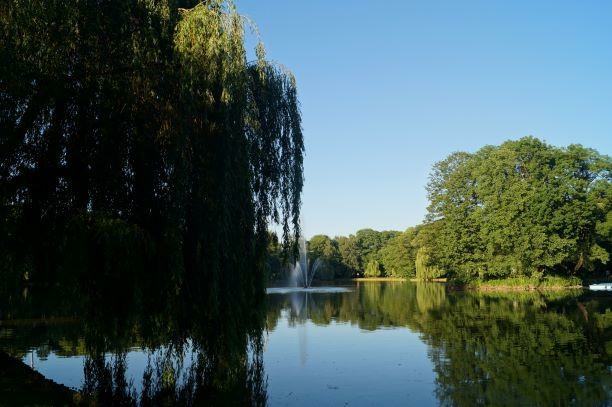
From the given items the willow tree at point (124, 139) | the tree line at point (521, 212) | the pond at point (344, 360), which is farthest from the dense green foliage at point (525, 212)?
the willow tree at point (124, 139)

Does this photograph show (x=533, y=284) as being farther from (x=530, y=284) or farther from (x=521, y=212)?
(x=521, y=212)

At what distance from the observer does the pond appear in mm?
10773

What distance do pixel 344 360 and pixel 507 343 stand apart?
21.4ft

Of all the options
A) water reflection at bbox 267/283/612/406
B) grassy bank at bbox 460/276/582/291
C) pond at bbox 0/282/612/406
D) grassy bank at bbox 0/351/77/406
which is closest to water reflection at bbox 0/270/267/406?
pond at bbox 0/282/612/406

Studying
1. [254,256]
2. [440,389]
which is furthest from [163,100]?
[440,389]

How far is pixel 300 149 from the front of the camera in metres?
13.7

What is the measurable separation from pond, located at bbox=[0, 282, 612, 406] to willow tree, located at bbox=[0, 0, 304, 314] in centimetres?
171

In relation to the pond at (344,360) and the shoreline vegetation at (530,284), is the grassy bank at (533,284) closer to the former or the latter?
the shoreline vegetation at (530,284)

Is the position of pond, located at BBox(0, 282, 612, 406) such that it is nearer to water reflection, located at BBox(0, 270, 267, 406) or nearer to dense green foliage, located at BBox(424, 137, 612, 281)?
water reflection, located at BBox(0, 270, 267, 406)

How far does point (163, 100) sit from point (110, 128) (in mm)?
1112

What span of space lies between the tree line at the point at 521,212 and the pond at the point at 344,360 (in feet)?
72.3

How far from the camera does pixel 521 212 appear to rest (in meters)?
48.6

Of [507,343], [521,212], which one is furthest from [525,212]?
[507,343]

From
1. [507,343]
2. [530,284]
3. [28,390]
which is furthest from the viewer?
[530,284]
